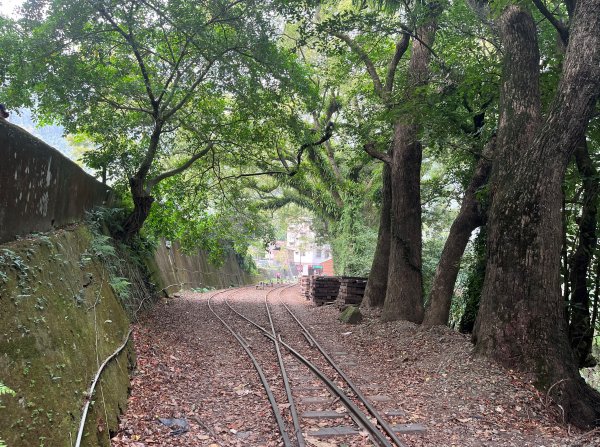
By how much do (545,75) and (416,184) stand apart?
3.82 metres

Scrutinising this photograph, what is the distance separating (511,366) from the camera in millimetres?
7164

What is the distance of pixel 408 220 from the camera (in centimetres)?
1227

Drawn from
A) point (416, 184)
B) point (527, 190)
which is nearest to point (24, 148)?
point (527, 190)

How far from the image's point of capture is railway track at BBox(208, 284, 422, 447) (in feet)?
18.2

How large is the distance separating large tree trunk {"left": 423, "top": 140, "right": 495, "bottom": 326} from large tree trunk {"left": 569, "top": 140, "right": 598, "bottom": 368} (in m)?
2.02

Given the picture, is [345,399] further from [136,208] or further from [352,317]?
[136,208]

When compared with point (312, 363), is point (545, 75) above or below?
above

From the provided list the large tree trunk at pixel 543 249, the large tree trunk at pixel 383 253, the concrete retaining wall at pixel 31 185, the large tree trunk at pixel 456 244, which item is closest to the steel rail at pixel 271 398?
the large tree trunk at pixel 543 249

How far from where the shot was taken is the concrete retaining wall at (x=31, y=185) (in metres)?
5.08

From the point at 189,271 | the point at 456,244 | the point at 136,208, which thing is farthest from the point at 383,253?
the point at 189,271

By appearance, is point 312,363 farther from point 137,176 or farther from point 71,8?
point 71,8

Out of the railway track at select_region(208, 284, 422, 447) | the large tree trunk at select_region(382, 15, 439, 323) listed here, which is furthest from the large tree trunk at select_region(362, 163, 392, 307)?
the railway track at select_region(208, 284, 422, 447)

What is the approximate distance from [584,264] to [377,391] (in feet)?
15.1

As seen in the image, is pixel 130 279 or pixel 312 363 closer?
pixel 312 363
